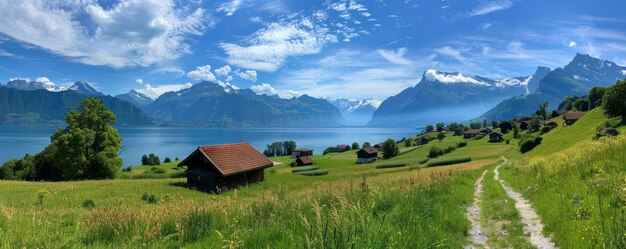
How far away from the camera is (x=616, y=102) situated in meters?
55.1

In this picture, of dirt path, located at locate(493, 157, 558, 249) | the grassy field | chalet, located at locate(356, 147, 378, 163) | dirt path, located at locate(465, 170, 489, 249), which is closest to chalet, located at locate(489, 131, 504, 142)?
chalet, located at locate(356, 147, 378, 163)

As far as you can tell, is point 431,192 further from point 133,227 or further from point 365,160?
point 365,160

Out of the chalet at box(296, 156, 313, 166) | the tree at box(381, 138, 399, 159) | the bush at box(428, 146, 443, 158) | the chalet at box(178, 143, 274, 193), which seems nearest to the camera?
the chalet at box(178, 143, 274, 193)

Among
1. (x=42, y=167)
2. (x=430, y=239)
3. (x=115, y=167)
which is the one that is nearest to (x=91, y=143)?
(x=115, y=167)

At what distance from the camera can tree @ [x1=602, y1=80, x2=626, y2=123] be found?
5378 cm

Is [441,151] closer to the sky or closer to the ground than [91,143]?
closer to the ground

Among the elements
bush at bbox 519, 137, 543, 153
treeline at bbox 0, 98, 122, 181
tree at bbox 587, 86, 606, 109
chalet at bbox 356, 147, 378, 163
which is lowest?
chalet at bbox 356, 147, 378, 163

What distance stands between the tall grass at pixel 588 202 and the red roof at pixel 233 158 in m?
32.3

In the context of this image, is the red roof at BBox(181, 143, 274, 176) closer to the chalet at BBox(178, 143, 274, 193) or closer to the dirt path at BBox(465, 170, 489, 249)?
the chalet at BBox(178, 143, 274, 193)

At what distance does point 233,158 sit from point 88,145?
24649 millimetres

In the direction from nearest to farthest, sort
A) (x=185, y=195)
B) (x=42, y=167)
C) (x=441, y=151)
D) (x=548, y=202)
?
(x=548, y=202) < (x=185, y=195) < (x=42, y=167) < (x=441, y=151)

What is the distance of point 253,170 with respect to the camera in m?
45.1

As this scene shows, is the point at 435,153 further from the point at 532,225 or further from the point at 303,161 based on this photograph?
the point at 532,225

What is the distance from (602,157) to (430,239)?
1173cm
